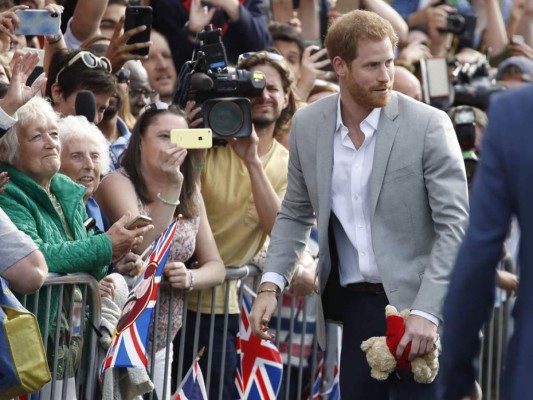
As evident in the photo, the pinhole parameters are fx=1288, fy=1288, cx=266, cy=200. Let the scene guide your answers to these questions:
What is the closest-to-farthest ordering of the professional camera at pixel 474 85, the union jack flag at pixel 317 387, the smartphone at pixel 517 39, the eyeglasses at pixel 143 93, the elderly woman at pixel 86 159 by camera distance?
the elderly woman at pixel 86 159 < the union jack flag at pixel 317 387 < the eyeglasses at pixel 143 93 < the professional camera at pixel 474 85 < the smartphone at pixel 517 39

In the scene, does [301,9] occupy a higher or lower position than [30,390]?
higher

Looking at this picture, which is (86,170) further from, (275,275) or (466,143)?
(466,143)

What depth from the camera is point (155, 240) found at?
242 inches

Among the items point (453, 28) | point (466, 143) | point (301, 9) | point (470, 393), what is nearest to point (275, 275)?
point (470, 393)

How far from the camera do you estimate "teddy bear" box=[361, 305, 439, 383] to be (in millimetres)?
5188

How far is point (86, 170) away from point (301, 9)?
4.70 meters

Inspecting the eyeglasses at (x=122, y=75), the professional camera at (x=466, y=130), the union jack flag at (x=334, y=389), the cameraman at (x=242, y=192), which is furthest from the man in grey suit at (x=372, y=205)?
the professional camera at (x=466, y=130)

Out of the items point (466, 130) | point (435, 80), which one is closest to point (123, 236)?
point (466, 130)

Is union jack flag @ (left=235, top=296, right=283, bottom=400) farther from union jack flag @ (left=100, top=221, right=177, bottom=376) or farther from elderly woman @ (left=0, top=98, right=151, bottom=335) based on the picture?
elderly woman @ (left=0, top=98, right=151, bottom=335)

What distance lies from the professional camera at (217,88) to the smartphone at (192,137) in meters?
0.36

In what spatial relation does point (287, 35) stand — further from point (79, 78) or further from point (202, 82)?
point (79, 78)

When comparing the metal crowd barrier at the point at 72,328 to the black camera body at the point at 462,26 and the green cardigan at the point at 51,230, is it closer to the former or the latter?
the green cardigan at the point at 51,230

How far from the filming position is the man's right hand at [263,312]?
18.1 feet

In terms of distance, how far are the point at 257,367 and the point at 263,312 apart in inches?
40.4
